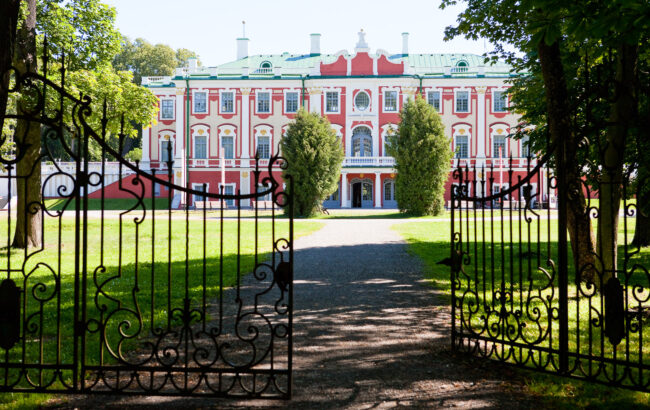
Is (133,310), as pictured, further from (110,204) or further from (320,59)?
(320,59)

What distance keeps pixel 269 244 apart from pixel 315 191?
43.3ft

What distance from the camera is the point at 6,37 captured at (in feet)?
13.4

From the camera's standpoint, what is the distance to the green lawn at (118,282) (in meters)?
4.30

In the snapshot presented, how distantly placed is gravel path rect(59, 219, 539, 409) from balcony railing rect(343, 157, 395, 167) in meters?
29.4

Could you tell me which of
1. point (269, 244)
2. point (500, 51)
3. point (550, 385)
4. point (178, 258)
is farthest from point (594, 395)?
point (269, 244)

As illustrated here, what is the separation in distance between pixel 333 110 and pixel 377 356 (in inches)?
1453

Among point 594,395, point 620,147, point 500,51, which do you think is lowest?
point 594,395

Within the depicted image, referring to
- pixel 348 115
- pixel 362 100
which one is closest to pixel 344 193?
pixel 348 115

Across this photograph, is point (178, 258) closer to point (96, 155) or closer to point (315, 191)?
point (315, 191)

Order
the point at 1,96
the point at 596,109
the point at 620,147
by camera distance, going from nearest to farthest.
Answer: the point at 1,96 → the point at 620,147 → the point at 596,109

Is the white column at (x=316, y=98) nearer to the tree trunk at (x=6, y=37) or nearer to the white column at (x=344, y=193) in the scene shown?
the white column at (x=344, y=193)

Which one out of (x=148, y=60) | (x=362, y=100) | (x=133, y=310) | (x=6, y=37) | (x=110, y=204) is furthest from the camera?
(x=148, y=60)

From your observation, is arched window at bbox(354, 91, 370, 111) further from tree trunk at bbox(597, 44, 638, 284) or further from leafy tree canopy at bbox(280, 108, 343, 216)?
tree trunk at bbox(597, 44, 638, 284)

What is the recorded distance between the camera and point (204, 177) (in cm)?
4147
